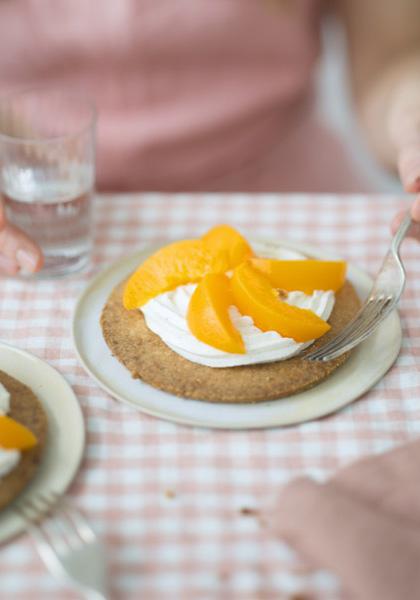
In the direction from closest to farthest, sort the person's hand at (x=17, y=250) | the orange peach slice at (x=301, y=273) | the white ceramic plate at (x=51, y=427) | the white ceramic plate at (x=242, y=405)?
1. the white ceramic plate at (x=51, y=427)
2. the white ceramic plate at (x=242, y=405)
3. the orange peach slice at (x=301, y=273)
4. the person's hand at (x=17, y=250)

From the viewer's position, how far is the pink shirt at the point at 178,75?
64.4 inches

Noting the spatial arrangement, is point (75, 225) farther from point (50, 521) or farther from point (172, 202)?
point (50, 521)

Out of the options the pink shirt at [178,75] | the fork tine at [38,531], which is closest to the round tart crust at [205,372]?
the fork tine at [38,531]

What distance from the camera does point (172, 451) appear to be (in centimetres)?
88

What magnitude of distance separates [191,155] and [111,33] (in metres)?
0.33

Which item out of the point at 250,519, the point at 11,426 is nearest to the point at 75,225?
the point at 11,426

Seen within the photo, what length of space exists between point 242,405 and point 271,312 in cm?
13

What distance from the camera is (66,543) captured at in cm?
75

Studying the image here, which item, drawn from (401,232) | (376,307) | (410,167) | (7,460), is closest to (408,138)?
(410,167)

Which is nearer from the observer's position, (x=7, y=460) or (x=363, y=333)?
(x=7, y=460)

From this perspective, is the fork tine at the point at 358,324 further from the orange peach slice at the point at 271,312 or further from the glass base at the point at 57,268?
the glass base at the point at 57,268

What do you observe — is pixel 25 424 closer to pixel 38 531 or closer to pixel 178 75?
pixel 38 531

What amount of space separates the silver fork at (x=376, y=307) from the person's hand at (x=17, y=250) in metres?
0.45

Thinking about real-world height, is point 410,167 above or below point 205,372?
above
